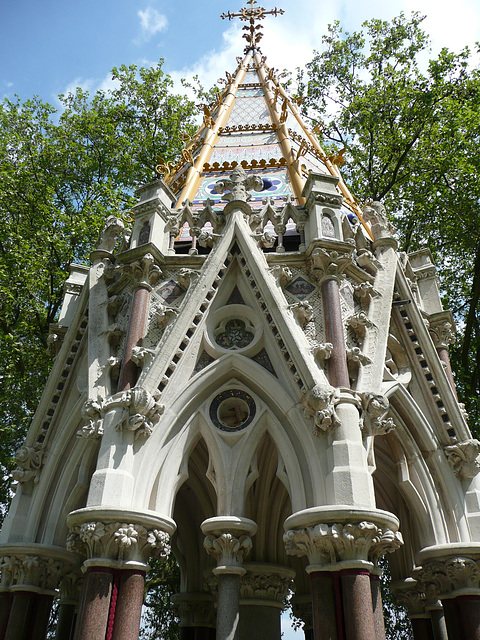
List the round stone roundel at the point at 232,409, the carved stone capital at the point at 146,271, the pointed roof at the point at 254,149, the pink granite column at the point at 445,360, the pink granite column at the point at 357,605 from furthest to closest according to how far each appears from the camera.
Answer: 1. the pointed roof at the point at 254,149
2. the pink granite column at the point at 445,360
3. the carved stone capital at the point at 146,271
4. the round stone roundel at the point at 232,409
5. the pink granite column at the point at 357,605

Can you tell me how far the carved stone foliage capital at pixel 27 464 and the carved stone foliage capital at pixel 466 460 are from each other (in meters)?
6.32

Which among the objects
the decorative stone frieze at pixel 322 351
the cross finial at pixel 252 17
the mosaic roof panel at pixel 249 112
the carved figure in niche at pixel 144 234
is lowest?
the decorative stone frieze at pixel 322 351

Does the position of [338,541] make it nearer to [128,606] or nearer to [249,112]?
[128,606]

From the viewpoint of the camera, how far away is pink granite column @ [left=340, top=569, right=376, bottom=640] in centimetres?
581

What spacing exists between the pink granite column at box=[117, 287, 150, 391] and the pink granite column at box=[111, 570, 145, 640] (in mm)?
2416

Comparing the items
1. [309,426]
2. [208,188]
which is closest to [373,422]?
[309,426]

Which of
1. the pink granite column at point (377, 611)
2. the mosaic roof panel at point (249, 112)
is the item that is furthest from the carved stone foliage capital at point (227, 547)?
the mosaic roof panel at point (249, 112)

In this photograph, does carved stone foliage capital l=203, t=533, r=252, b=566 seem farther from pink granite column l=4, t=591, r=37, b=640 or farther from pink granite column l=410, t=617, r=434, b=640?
pink granite column l=410, t=617, r=434, b=640

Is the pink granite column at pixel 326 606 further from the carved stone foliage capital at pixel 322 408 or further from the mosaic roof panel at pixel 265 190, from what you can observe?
the mosaic roof panel at pixel 265 190

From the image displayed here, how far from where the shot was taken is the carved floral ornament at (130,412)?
711 cm

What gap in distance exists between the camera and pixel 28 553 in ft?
25.8

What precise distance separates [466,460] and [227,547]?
383 cm

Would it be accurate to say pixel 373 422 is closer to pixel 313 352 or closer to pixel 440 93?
pixel 313 352

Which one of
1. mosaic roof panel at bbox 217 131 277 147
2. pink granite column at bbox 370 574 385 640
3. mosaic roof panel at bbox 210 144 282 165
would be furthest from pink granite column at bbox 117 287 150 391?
mosaic roof panel at bbox 217 131 277 147
